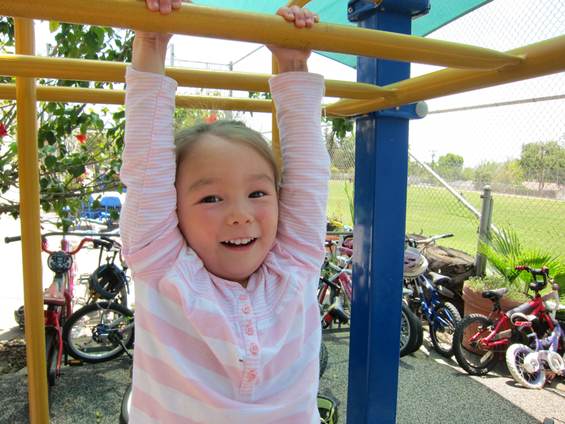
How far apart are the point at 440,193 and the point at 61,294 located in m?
3.71

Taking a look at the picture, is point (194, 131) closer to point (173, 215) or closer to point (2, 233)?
point (173, 215)

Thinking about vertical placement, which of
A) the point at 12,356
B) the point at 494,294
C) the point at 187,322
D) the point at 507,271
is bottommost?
the point at 12,356

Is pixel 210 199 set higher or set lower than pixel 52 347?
higher

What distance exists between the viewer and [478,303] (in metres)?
3.91

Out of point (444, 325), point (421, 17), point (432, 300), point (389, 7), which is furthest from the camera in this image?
point (432, 300)

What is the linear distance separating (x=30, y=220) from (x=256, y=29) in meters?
0.80

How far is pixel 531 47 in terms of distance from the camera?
2.74 ft

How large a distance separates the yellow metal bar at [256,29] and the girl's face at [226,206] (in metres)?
0.29

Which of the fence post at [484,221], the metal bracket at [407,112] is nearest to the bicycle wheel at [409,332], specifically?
the fence post at [484,221]

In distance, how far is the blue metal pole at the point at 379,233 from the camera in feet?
4.40

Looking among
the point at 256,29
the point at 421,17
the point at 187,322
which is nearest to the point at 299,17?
the point at 256,29

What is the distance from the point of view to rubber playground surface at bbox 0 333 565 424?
9.37 feet

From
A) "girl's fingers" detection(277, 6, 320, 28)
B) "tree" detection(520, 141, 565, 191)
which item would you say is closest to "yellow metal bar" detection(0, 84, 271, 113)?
"girl's fingers" detection(277, 6, 320, 28)

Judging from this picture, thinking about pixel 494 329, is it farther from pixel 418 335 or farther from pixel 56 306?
pixel 56 306
